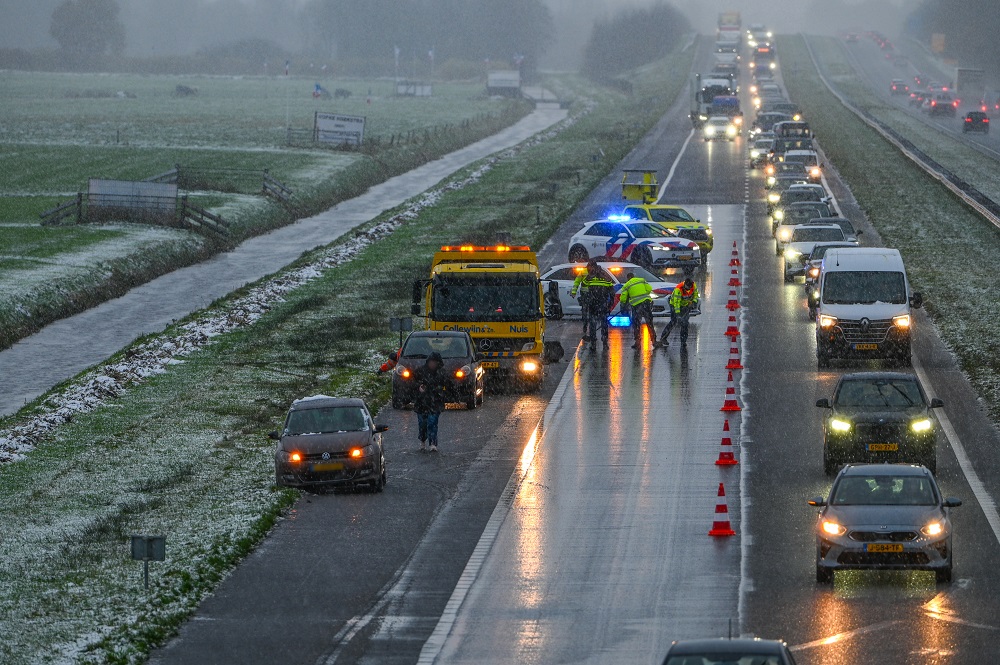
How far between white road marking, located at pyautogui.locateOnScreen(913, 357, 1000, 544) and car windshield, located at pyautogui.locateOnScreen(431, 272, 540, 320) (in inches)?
326

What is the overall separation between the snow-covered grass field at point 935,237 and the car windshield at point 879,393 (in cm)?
532

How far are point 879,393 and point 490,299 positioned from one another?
1017 cm

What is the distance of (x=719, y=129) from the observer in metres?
99.8

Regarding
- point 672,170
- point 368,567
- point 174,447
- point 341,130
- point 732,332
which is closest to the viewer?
point 368,567

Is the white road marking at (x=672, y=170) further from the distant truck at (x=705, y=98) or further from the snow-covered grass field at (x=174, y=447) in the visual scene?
the snow-covered grass field at (x=174, y=447)

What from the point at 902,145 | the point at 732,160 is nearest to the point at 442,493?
the point at 732,160

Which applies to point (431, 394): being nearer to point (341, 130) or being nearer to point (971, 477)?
point (971, 477)

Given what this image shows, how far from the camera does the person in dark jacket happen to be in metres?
27.5

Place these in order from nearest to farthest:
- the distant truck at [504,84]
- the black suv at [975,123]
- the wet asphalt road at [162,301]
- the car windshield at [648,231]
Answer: the wet asphalt road at [162,301], the car windshield at [648,231], the black suv at [975,123], the distant truck at [504,84]

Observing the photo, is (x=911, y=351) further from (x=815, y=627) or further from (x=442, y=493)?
(x=815, y=627)

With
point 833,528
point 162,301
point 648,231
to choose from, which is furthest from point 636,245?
point 833,528

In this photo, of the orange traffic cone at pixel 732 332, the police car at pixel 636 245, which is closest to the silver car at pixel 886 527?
the orange traffic cone at pixel 732 332

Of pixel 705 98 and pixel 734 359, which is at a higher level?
pixel 705 98

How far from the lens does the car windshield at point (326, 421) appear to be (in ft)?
83.8
